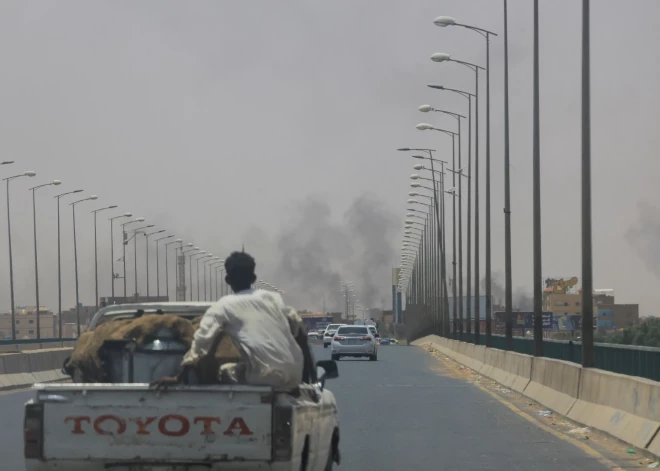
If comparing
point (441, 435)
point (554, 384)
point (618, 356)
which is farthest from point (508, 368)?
point (441, 435)

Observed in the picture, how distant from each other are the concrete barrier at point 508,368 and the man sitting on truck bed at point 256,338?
21226mm

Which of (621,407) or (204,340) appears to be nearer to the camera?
(204,340)

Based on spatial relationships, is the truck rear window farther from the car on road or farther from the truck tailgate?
the truck tailgate

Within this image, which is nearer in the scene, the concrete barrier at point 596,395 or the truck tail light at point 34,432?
the truck tail light at point 34,432

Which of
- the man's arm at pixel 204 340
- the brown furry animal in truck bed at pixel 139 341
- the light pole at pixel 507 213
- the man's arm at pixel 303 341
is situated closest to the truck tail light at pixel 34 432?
the man's arm at pixel 204 340

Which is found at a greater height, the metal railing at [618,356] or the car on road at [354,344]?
the metal railing at [618,356]

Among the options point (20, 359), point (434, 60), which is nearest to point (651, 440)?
point (20, 359)

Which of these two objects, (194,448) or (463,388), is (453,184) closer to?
(463,388)

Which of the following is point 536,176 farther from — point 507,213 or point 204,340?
point 204,340

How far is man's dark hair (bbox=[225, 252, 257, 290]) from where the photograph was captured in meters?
10.7

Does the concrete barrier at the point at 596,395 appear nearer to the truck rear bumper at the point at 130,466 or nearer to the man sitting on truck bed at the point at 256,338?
the man sitting on truck bed at the point at 256,338

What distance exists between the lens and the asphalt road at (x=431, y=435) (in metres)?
16.3

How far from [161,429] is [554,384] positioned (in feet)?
57.1

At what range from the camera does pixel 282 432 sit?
9.75m
